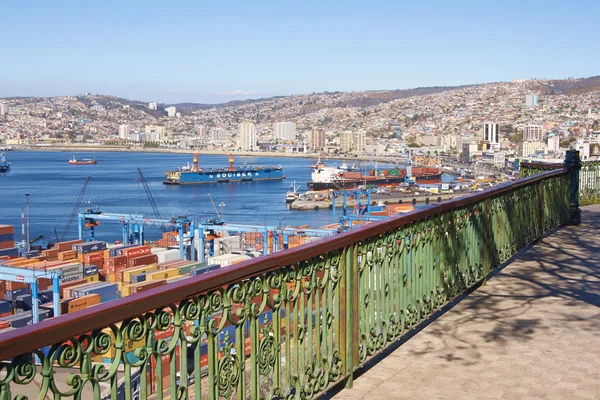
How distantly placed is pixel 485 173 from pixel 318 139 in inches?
2720

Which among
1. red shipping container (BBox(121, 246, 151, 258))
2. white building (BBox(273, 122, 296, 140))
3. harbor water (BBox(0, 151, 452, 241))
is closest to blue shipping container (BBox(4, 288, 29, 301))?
red shipping container (BBox(121, 246, 151, 258))

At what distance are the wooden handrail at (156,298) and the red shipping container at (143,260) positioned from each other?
29113 millimetres

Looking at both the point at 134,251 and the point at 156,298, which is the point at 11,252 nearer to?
the point at 134,251

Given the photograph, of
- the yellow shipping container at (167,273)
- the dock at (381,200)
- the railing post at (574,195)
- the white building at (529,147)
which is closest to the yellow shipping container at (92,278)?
the yellow shipping container at (167,273)

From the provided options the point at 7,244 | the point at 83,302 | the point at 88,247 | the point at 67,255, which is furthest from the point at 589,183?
the point at 7,244

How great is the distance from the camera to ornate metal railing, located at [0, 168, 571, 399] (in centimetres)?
147

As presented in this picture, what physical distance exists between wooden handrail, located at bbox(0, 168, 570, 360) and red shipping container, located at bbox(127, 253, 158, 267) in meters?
29.1

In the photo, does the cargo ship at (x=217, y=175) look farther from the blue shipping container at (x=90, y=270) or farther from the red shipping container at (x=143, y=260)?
the blue shipping container at (x=90, y=270)

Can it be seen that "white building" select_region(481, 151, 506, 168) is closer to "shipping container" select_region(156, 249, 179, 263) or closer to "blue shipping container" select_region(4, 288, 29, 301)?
"shipping container" select_region(156, 249, 179, 263)

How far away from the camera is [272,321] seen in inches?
90.1

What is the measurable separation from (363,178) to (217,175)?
64.3 ft

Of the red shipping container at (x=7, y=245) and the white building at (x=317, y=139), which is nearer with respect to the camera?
the red shipping container at (x=7, y=245)

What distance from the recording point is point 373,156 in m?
141

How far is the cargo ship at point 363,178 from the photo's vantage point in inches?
3059
